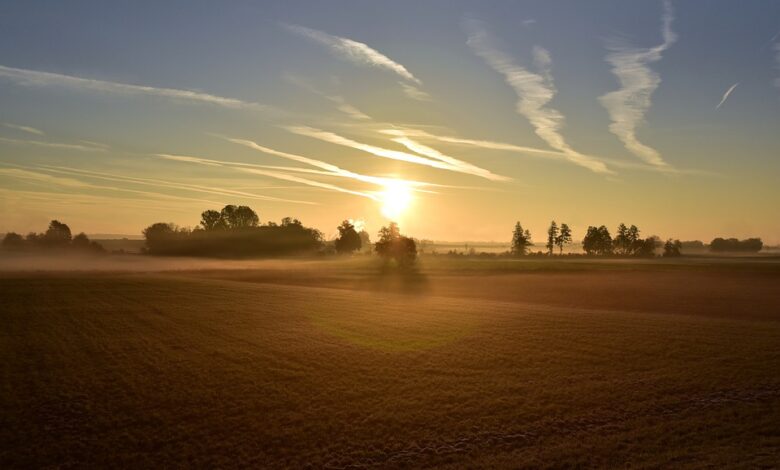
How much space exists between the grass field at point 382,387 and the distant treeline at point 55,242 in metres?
135

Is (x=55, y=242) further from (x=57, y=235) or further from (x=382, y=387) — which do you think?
(x=382, y=387)

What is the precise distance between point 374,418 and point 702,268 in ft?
365

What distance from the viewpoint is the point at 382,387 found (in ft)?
65.9

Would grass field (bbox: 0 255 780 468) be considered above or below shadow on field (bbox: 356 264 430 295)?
below

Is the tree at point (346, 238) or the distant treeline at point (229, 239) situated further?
the tree at point (346, 238)

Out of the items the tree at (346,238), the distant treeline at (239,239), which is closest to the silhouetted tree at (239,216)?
the distant treeline at (239,239)

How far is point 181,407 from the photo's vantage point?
57.1 ft

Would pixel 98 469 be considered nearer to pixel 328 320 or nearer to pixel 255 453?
pixel 255 453

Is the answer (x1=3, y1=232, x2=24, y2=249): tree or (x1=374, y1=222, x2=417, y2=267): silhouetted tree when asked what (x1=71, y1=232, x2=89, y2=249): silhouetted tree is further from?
(x1=374, y1=222, x2=417, y2=267): silhouetted tree

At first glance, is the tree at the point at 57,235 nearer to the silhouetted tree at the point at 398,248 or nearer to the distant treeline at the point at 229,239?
the distant treeline at the point at 229,239

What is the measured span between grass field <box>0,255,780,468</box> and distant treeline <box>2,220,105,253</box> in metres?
135

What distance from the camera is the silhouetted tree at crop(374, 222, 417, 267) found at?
104250 millimetres

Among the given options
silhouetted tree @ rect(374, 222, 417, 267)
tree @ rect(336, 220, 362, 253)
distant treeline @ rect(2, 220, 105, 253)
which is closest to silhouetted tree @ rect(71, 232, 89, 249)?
distant treeline @ rect(2, 220, 105, 253)

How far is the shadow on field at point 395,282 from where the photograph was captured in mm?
65188
